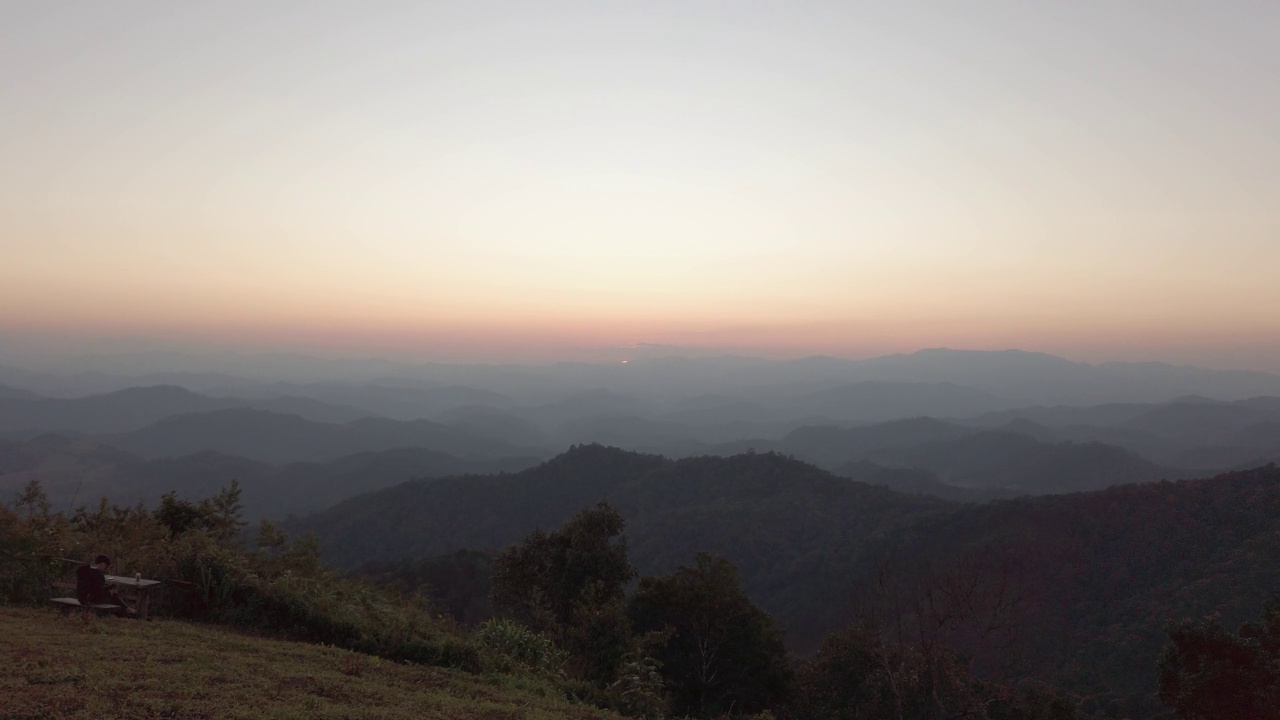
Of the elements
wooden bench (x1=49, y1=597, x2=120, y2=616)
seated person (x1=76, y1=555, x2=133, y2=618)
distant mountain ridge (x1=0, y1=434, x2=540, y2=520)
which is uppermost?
seated person (x1=76, y1=555, x2=133, y2=618)

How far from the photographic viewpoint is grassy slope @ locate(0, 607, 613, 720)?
6.33m

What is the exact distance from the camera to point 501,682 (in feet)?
32.3

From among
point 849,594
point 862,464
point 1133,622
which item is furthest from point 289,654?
point 862,464

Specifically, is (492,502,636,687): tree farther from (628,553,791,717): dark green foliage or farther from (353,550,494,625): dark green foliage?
(353,550,494,625): dark green foliage

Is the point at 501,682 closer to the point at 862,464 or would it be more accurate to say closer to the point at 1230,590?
the point at 1230,590

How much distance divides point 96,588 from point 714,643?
61.1 feet

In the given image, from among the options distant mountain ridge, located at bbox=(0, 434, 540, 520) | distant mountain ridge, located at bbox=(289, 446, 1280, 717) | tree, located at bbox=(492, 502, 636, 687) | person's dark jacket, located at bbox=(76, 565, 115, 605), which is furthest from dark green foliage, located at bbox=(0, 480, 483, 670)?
distant mountain ridge, located at bbox=(0, 434, 540, 520)

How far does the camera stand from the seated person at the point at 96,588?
388 inches

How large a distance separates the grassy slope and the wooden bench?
8.9 inches

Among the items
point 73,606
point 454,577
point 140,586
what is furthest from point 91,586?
point 454,577

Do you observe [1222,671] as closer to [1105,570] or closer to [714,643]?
[714,643]

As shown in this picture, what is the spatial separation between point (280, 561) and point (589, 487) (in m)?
83.4

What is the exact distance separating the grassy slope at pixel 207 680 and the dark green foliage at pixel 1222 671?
60.1 ft

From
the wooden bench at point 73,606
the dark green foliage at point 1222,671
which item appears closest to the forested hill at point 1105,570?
the dark green foliage at point 1222,671
